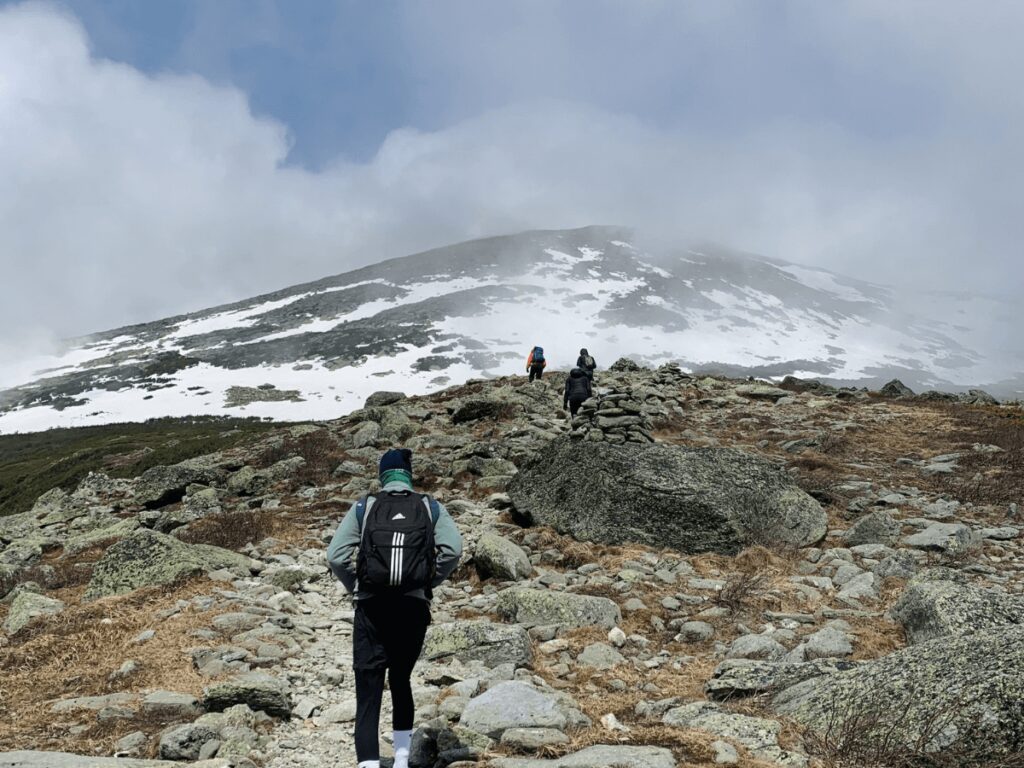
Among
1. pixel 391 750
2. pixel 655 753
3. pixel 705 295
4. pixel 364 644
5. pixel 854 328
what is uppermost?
pixel 705 295

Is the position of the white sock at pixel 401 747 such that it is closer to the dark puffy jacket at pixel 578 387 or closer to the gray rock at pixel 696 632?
the gray rock at pixel 696 632

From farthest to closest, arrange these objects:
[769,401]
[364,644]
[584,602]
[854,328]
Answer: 1. [854,328]
2. [769,401]
3. [584,602]
4. [364,644]

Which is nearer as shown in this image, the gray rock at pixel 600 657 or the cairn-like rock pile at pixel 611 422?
the gray rock at pixel 600 657

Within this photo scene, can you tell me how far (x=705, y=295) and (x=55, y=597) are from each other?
6905 inches

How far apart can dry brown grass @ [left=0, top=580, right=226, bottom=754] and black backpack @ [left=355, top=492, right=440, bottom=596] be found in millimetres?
2879

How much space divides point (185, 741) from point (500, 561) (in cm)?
573

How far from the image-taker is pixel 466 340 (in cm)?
12762

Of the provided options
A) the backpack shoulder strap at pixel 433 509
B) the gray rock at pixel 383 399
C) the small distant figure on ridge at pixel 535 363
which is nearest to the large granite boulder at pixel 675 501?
the backpack shoulder strap at pixel 433 509

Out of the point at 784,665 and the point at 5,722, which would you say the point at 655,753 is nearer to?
the point at 784,665

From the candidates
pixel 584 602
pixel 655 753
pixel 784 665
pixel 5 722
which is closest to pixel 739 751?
pixel 655 753

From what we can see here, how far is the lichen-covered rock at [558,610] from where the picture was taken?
861 cm

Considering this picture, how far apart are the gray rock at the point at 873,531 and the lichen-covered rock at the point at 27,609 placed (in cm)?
1265

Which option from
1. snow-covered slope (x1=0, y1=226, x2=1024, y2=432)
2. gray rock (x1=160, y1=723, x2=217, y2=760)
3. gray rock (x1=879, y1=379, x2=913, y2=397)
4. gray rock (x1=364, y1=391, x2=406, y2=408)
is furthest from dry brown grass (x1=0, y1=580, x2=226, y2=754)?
snow-covered slope (x1=0, y1=226, x2=1024, y2=432)

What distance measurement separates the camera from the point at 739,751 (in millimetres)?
4785
